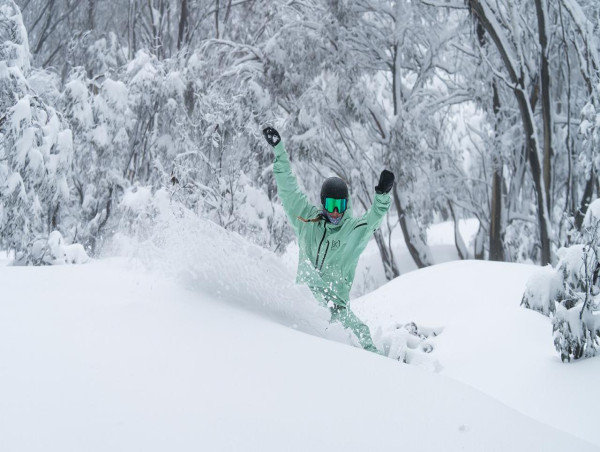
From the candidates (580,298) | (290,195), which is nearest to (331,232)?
(290,195)

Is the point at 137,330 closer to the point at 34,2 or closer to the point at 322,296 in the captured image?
the point at 322,296

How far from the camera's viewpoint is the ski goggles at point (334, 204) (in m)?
3.76

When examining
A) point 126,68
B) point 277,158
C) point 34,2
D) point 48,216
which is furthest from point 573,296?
point 34,2

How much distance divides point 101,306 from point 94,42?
40.5 ft

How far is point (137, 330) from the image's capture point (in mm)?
1983

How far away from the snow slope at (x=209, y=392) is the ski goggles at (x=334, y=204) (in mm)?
1582

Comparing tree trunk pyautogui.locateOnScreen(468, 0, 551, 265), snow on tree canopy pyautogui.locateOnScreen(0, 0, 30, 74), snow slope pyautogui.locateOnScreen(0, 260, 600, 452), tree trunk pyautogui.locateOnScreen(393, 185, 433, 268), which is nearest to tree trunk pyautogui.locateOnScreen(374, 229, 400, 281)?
tree trunk pyautogui.locateOnScreen(393, 185, 433, 268)

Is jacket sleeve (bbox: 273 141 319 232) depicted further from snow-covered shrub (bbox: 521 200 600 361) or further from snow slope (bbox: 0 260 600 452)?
snow slope (bbox: 0 260 600 452)

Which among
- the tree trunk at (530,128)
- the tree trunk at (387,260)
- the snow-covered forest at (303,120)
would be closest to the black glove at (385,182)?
the snow-covered forest at (303,120)

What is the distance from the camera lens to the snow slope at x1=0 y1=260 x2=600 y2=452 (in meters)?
1.36

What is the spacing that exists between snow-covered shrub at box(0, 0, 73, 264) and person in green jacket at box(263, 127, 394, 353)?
4.63 m

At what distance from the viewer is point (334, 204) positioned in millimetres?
3768

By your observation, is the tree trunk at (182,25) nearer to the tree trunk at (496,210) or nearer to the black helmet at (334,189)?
the tree trunk at (496,210)

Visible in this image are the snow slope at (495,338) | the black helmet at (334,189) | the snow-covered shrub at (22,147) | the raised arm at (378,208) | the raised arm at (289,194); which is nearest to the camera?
the snow slope at (495,338)
